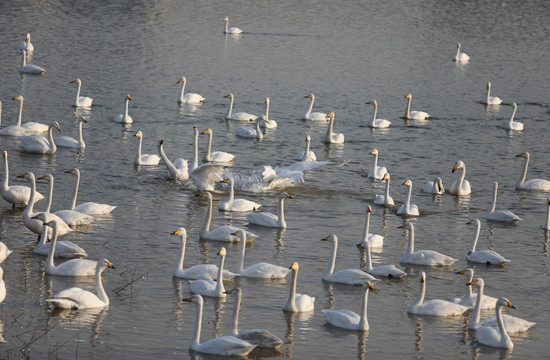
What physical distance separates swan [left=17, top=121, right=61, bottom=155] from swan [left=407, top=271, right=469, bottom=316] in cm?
1278

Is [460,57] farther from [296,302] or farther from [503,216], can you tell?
[296,302]

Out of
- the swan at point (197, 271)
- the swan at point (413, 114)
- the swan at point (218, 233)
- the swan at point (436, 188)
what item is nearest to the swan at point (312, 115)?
the swan at point (413, 114)

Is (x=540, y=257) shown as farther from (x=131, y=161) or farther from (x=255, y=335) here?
(x=131, y=161)

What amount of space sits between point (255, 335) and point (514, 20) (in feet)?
159

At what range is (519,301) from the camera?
55.2 feet

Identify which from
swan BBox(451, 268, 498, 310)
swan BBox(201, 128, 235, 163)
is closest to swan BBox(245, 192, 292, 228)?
swan BBox(451, 268, 498, 310)

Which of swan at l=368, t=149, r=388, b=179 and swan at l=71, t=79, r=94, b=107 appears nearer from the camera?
swan at l=368, t=149, r=388, b=179

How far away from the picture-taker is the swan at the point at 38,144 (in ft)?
84.2

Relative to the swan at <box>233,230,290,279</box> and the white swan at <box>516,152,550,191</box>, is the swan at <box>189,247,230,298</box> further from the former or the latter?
the white swan at <box>516,152,550,191</box>

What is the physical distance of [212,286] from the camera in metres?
15.9

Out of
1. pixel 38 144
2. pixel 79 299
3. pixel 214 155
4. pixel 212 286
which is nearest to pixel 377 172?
pixel 214 155

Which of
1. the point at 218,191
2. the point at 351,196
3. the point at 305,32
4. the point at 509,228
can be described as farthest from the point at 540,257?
the point at 305,32

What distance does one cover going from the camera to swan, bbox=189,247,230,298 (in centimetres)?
1579

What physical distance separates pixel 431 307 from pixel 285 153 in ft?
43.3
